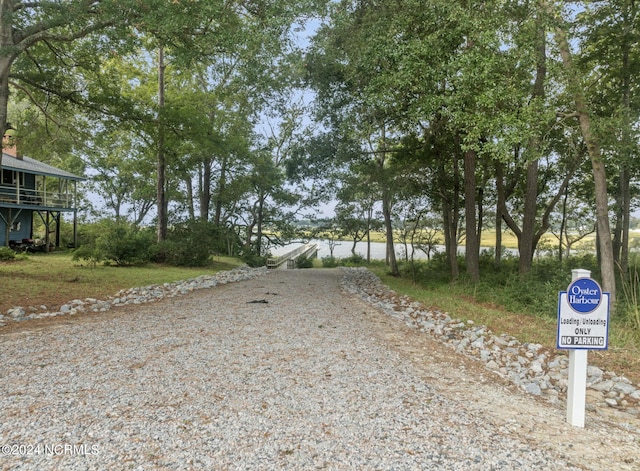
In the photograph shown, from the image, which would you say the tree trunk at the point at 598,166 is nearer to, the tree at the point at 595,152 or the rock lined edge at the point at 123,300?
the tree at the point at 595,152

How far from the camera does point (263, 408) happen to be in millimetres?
3002

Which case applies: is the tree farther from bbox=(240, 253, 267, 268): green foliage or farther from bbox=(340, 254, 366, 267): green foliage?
bbox=(340, 254, 366, 267): green foliage

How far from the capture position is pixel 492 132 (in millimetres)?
7535

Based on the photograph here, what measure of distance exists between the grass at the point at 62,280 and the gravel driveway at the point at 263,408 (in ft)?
8.92

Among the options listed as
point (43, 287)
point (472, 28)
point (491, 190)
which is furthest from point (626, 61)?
point (43, 287)

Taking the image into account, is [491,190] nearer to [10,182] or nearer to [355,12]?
[355,12]

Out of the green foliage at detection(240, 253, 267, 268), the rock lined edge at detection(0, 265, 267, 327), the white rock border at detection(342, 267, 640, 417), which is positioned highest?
the rock lined edge at detection(0, 265, 267, 327)

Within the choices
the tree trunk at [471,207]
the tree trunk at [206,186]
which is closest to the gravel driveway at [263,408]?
the tree trunk at [471,207]

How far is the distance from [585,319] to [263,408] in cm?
259

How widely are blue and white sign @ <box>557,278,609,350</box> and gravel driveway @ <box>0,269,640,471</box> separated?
639 mm

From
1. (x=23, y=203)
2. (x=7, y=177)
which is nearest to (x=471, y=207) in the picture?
(x=23, y=203)

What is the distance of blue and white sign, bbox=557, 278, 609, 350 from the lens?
3066mm

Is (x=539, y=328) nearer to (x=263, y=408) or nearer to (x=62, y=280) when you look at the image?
(x=263, y=408)

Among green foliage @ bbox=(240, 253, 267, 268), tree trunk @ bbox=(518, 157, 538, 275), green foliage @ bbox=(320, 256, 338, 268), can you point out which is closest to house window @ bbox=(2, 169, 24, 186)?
green foliage @ bbox=(240, 253, 267, 268)
